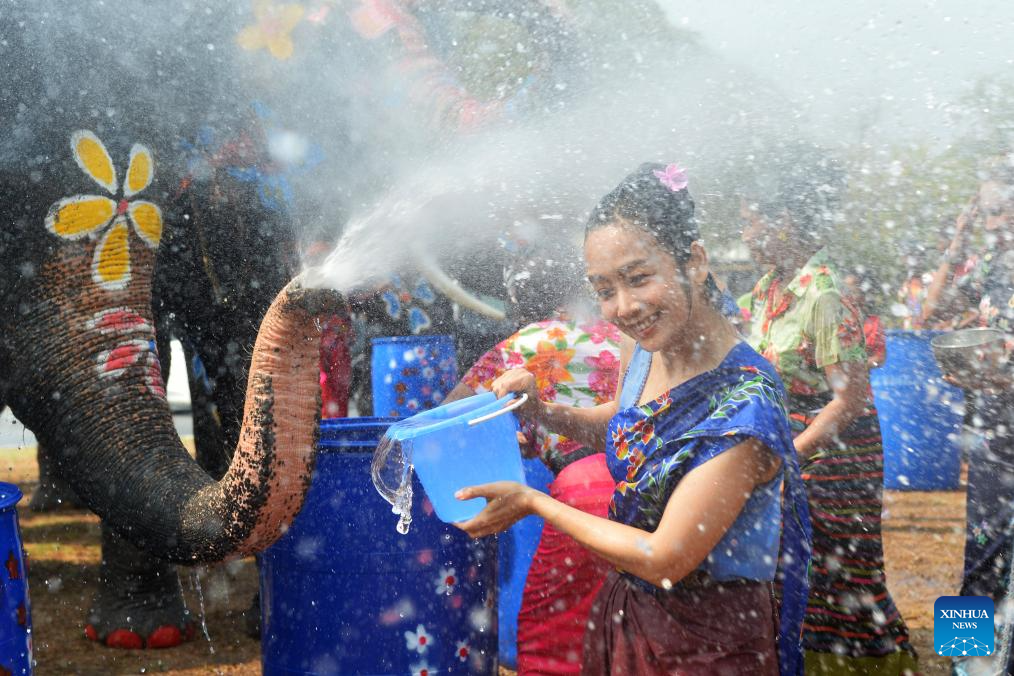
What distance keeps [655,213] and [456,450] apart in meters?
0.60

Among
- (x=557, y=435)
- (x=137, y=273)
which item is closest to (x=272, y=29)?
(x=137, y=273)

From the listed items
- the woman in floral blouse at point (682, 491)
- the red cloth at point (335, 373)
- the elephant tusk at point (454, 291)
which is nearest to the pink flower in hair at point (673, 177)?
the woman in floral blouse at point (682, 491)

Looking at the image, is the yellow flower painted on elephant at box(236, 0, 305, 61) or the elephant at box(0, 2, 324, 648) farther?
the yellow flower painted on elephant at box(236, 0, 305, 61)

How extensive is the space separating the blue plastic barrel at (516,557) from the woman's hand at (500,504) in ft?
4.29

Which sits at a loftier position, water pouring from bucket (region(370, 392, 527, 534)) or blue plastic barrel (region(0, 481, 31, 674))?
water pouring from bucket (region(370, 392, 527, 534))

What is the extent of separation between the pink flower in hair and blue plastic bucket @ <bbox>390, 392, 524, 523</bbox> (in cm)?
53

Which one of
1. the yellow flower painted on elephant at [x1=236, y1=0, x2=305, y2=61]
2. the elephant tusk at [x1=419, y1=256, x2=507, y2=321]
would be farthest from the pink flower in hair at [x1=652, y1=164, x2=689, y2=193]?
the elephant tusk at [x1=419, y1=256, x2=507, y2=321]

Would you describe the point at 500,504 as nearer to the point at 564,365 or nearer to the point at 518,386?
the point at 518,386

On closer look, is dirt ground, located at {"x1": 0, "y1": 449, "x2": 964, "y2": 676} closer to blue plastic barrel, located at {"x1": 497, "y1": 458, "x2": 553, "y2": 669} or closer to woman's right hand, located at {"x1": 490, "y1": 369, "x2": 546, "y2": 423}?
blue plastic barrel, located at {"x1": 497, "y1": 458, "x2": 553, "y2": 669}

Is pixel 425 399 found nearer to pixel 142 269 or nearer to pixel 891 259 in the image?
pixel 142 269

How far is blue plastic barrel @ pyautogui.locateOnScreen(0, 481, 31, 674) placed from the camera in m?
2.05

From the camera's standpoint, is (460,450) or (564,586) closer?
(460,450)

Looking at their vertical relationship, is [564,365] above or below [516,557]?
above

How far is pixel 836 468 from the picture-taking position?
3.26 metres
